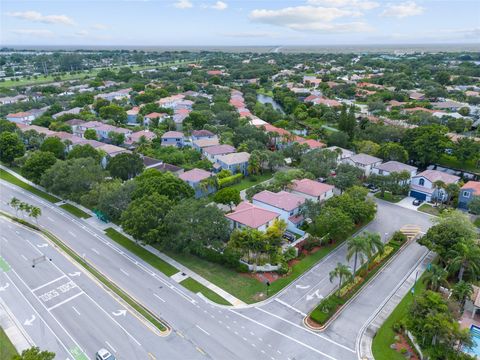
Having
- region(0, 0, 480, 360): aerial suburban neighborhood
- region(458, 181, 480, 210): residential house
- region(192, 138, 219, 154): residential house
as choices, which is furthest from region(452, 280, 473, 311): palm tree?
region(192, 138, 219, 154): residential house

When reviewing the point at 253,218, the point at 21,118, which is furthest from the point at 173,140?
the point at 21,118

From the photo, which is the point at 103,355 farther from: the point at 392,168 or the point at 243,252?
the point at 392,168

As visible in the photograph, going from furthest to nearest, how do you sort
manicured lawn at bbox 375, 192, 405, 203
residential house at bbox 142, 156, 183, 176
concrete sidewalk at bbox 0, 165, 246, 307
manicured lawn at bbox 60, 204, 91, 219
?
residential house at bbox 142, 156, 183, 176
manicured lawn at bbox 375, 192, 405, 203
manicured lawn at bbox 60, 204, 91, 219
concrete sidewalk at bbox 0, 165, 246, 307

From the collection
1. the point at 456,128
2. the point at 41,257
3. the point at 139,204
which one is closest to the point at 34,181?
the point at 41,257

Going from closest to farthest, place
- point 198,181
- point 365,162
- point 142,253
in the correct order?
point 142,253, point 198,181, point 365,162

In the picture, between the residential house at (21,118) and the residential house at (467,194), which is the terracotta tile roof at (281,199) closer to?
the residential house at (467,194)

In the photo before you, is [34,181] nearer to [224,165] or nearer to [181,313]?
[224,165]

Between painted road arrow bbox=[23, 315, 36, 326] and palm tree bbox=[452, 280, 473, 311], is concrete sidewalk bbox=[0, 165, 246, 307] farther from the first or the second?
palm tree bbox=[452, 280, 473, 311]
